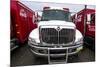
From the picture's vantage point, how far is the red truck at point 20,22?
8.36ft

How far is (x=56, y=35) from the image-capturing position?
2.80 meters

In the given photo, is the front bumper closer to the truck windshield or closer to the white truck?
the white truck

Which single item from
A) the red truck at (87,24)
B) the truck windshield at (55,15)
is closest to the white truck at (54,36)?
the truck windshield at (55,15)

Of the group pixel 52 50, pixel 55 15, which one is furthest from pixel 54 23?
pixel 52 50

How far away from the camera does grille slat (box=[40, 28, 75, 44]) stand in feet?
9.05

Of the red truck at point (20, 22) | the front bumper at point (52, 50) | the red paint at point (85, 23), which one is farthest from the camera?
the red paint at point (85, 23)

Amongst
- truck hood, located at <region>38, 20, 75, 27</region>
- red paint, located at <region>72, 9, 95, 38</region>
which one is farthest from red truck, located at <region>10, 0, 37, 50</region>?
red paint, located at <region>72, 9, 95, 38</region>

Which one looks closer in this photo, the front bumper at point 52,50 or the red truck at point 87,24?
the front bumper at point 52,50

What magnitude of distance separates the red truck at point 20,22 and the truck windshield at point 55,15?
0.16m

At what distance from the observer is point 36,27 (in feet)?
8.93

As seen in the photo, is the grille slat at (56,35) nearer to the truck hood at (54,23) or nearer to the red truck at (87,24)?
the truck hood at (54,23)

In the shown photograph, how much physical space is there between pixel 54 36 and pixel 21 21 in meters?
0.55

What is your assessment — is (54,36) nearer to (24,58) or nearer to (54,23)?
(54,23)
